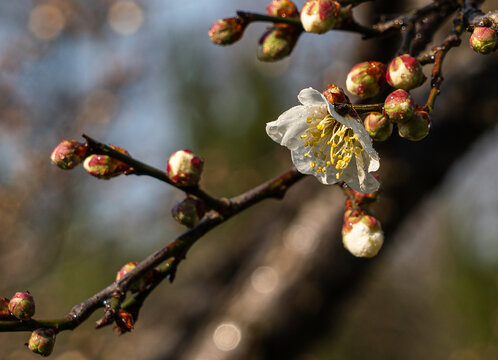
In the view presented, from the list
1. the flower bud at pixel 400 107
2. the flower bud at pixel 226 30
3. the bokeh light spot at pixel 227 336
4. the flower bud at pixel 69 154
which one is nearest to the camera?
the flower bud at pixel 400 107

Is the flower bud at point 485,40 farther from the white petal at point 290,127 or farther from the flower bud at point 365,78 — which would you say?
the white petal at point 290,127

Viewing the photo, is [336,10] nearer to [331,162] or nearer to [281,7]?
[281,7]

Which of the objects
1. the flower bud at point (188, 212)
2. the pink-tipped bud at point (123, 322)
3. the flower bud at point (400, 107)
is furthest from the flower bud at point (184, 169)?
the flower bud at point (400, 107)

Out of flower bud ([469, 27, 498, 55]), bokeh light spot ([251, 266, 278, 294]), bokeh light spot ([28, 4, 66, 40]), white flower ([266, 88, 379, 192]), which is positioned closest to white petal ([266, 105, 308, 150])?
white flower ([266, 88, 379, 192])

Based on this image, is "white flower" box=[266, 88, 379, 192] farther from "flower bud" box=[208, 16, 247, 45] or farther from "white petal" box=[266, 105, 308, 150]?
"flower bud" box=[208, 16, 247, 45]

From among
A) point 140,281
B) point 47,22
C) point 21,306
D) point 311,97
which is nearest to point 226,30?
point 311,97

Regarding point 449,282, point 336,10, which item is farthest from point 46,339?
point 449,282
